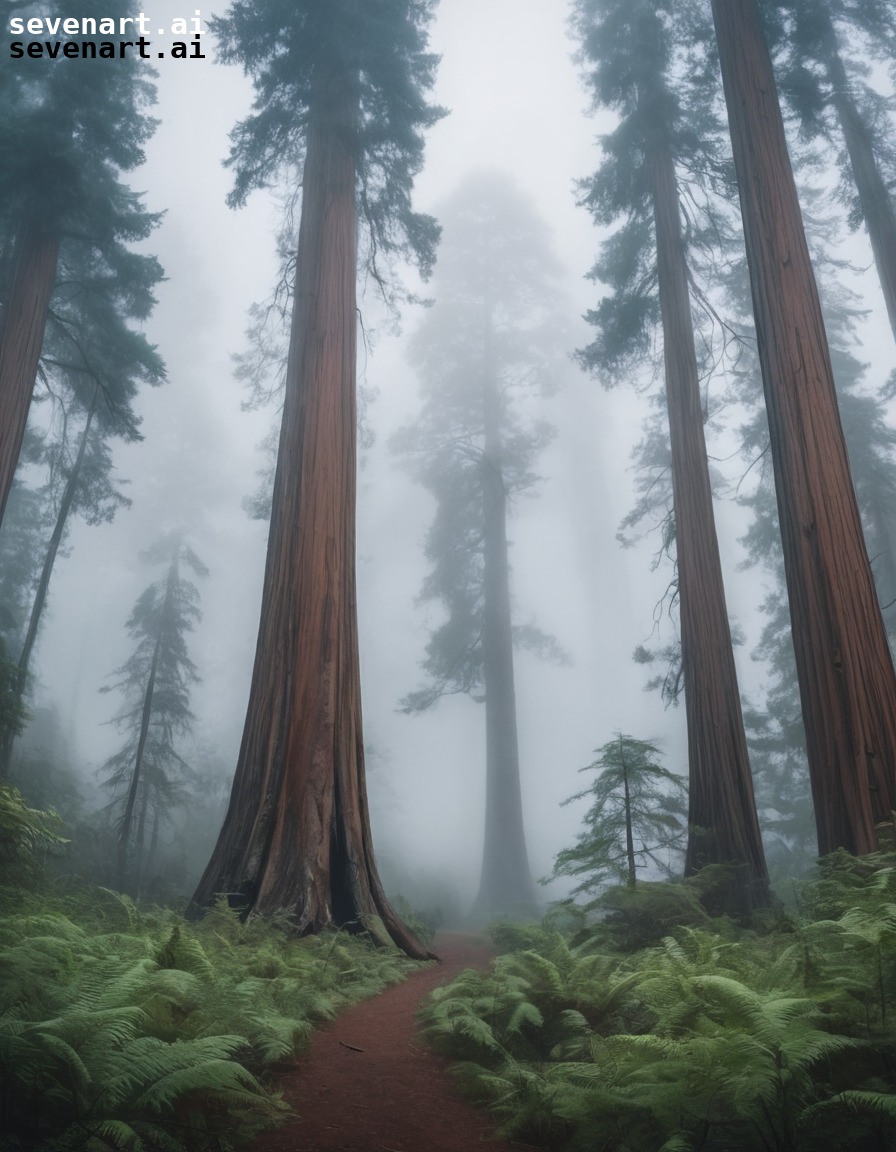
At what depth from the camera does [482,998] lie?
3826 millimetres

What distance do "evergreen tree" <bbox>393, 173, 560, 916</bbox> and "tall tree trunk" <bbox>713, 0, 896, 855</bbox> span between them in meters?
13.3

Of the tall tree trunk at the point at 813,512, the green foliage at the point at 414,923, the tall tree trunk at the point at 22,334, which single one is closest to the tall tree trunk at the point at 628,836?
the tall tree trunk at the point at 813,512

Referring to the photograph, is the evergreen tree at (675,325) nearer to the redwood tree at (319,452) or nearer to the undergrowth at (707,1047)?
the redwood tree at (319,452)

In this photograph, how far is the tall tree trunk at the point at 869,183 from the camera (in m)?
14.1

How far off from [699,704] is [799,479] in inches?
139

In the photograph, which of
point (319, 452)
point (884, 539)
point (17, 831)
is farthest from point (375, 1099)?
point (884, 539)

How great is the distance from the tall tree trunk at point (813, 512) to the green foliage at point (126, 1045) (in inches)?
188

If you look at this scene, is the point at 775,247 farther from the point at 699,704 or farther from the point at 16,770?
the point at 16,770

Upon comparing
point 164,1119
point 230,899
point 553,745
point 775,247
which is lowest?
point 164,1119

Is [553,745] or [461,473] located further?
[553,745]

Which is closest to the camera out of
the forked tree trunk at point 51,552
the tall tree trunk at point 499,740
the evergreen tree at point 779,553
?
the forked tree trunk at point 51,552

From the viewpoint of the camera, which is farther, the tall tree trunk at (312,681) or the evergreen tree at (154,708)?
the evergreen tree at (154,708)

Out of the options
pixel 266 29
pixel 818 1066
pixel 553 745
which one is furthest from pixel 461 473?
pixel 553 745

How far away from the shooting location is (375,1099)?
2.87 metres
